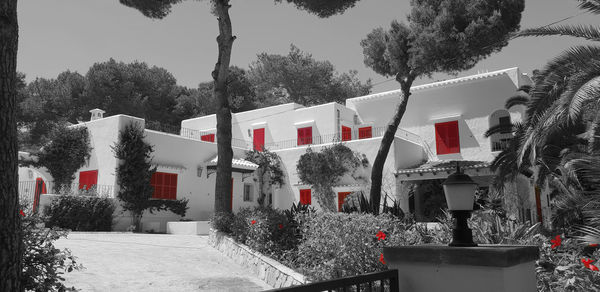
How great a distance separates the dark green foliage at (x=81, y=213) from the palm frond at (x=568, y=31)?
13.8 m

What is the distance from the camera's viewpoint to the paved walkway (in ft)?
22.0

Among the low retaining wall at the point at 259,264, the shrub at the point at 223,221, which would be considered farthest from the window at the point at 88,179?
the low retaining wall at the point at 259,264

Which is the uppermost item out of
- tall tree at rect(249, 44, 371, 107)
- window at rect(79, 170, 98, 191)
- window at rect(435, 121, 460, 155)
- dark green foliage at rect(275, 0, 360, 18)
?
tall tree at rect(249, 44, 371, 107)

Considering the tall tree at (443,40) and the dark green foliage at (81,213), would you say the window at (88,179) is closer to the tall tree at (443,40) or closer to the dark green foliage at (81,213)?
the dark green foliage at (81,213)

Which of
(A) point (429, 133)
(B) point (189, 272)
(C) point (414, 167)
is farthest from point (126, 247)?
(A) point (429, 133)

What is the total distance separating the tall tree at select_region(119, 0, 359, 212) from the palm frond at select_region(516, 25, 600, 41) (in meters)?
7.70

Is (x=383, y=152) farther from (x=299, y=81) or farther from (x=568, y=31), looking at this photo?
(x=299, y=81)

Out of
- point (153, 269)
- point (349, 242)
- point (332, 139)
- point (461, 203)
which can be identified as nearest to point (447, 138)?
point (332, 139)

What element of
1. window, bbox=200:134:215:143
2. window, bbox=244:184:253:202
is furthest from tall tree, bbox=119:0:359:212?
window, bbox=200:134:215:143

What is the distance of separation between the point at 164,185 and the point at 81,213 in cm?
381

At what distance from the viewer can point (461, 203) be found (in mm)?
3291

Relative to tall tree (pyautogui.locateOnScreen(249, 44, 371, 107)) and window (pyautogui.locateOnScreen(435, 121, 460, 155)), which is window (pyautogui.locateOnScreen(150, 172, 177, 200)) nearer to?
window (pyautogui.locateOnScreen(435, 121, 460, 155))

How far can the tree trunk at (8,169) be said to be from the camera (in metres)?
3.01

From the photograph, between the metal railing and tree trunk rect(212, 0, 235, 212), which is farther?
tree trunk rect(212, 0, 235, 212)
